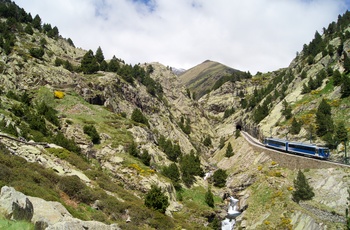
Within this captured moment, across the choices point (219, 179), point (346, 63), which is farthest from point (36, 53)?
point (346, 63)

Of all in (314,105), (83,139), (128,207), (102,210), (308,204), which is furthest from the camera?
(314,105)

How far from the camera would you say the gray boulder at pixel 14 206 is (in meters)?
11.2

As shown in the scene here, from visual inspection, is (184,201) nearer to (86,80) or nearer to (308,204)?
(308,204)

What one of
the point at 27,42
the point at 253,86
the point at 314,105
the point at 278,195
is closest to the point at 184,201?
the point at 278,195

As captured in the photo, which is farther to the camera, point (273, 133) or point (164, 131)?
point (164, 131)

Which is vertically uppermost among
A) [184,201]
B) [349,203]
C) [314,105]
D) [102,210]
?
[314,105]

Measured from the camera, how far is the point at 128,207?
28.0 meters

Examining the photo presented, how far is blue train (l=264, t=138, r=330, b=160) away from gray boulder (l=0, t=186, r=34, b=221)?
5413 centimetres

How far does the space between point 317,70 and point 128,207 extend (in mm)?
97307

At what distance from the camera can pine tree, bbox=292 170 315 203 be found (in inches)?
1873

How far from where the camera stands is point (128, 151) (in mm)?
54094

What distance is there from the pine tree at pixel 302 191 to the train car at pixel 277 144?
1783 cm

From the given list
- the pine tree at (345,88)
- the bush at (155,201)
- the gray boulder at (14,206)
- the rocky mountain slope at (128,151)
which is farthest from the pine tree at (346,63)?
the gray boulder at (14,206)

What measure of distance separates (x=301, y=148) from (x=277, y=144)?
11.7 meters
